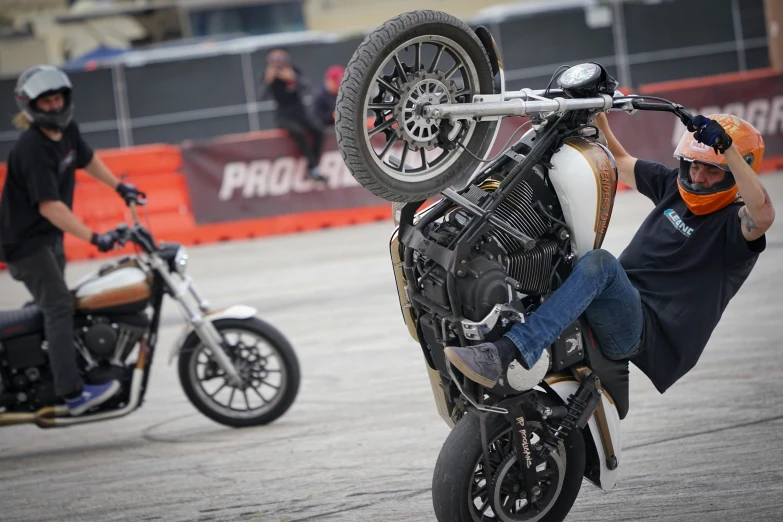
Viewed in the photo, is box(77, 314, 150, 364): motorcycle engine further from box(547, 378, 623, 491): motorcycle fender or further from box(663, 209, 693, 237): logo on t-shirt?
box(663, 209, 693, 237): logo on t-shirt

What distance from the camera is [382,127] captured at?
404 cm

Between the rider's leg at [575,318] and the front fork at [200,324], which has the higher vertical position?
the rider's leg at [575,318]

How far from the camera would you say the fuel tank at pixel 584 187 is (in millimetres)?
4211

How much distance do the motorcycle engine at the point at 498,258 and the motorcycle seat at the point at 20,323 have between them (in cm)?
320

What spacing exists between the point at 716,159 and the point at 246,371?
3.44 meters

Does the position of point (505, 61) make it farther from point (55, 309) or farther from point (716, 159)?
point (716, 159)

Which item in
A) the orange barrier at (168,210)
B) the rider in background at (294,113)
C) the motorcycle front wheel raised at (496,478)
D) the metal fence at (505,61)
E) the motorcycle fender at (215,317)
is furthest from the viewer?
the metal fence at (505,61)

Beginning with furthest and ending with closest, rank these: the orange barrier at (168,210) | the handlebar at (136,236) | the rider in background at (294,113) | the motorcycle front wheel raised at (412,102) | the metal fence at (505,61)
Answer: the metal fence at (505,61) < the rider in background at (294,113) < the orange barrier at (168,210) < the handlebar at (136,236) < the motorcycle front wheel raised at (412,102)

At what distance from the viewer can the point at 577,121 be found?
431 cm

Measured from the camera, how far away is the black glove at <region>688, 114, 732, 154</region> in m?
4.05

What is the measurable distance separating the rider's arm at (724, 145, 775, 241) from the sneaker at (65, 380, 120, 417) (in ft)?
13.2

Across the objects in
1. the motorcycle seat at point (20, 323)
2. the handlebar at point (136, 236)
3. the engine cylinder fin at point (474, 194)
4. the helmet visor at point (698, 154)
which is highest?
the helmet visor at point (698, 154)

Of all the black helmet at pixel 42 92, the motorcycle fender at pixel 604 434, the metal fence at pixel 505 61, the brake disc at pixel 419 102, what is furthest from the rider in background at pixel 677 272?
the metal fence at pixel 505 61

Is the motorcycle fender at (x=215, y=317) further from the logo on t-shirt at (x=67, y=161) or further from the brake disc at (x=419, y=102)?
the brake disc at (x=419, y=102)
